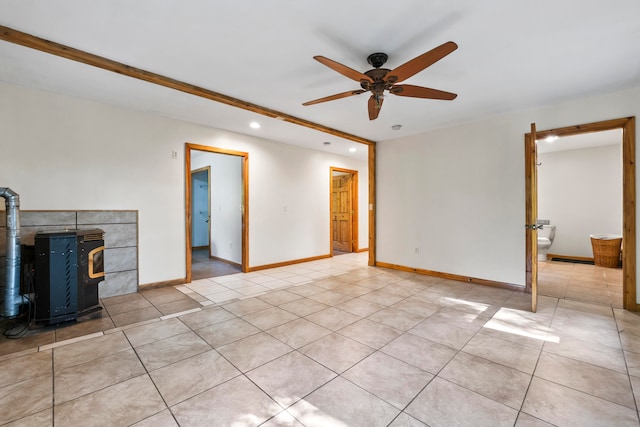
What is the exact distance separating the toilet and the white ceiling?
3531 millimetres

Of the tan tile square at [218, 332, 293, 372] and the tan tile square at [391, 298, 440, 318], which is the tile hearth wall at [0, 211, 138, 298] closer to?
the tan tile square at [218, 332, 293, 372]

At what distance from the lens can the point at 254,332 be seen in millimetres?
2635

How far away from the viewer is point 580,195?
6195mm

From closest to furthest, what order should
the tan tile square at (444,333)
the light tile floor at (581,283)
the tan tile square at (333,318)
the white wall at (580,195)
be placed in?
the tan tile square at (444,333), the tan tile square at (333,318), the light tile floor at (581,283), the white wall at (580,195)

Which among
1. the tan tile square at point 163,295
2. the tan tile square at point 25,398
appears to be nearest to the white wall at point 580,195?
the tan tile square at point 163,295

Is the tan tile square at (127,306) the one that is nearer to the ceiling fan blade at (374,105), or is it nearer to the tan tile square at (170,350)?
the tan tile square at (170,350)

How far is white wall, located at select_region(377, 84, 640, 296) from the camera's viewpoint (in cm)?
384

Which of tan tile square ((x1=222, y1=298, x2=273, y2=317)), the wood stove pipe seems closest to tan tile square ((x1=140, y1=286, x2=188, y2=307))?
tan tile square ((x1=222, y1=298, x2=273, y2=317))

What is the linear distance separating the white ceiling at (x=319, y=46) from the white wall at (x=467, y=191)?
32cm

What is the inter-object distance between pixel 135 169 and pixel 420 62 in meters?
3.86

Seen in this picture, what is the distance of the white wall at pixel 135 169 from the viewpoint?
3160 mm

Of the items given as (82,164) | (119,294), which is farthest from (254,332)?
(82,164)

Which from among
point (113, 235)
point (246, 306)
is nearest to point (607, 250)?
point (246, 306)

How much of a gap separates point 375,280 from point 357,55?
329 cm
